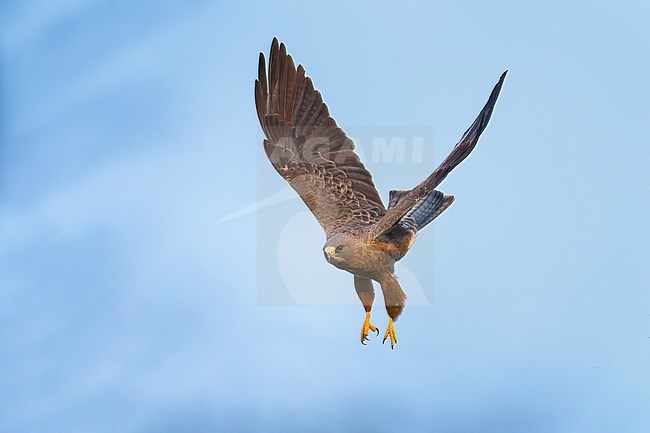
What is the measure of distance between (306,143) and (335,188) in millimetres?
1381

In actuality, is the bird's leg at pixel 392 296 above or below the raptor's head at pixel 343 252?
below

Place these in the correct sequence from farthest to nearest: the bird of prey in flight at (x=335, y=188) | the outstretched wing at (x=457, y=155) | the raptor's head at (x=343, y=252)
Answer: the bird of prey in flight at (x=335, y=188), the raptor's head at (x=343, y=252), the outstretched wing at (x=457, y=155)

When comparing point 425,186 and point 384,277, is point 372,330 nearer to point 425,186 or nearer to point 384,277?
point 384,277

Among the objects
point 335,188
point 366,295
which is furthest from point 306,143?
point 366,295

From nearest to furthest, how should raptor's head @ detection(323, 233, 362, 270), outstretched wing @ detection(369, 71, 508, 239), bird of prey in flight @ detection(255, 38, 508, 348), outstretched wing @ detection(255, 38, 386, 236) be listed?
outstretched wing @ detection(369, 71, 508, 239) < raptor's head @ detection(323, 233, 362, 270) < bird of prey in flight @ detection(255, 38, 508, 348) < outstretched wing @ detection(255, 38, 386, 236)

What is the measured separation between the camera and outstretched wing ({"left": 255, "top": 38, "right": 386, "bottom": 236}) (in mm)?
19016

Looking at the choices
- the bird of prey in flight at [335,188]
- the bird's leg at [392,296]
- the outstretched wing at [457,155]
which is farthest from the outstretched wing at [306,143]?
the outstretched wing at [457,155]

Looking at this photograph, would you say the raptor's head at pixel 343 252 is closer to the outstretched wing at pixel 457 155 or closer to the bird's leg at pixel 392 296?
the bird's leg at pixel 392 296

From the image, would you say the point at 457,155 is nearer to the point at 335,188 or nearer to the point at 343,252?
the point at 343,252

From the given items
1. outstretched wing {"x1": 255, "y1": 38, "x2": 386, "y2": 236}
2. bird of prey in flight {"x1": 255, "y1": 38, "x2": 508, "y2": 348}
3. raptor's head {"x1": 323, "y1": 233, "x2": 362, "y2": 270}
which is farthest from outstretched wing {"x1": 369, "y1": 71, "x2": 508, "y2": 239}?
outstretched wing {"x1": 255, "y1": 38, "x2": 386, "y2": 236}

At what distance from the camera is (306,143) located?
→ 19.8m

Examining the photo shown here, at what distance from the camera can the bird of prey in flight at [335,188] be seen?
17172 millimetres

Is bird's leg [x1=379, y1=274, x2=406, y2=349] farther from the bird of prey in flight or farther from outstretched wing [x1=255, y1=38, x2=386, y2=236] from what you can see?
outstretched wing [x1=255, y1=38, x2=386, y2=236]

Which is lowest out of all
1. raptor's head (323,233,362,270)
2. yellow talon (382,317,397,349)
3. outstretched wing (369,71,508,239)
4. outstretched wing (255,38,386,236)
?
yellow talon (382,317,397,349)
